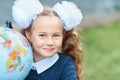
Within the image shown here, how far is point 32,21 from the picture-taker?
5.50 metres

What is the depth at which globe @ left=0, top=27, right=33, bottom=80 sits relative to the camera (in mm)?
5086

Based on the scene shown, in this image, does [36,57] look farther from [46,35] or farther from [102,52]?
[102,52]

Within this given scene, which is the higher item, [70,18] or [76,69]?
[70,18]

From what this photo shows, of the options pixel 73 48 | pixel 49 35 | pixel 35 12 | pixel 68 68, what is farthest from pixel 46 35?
pixel 73 48

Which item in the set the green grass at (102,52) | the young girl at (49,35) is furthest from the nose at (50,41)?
the green grass at (102,52)

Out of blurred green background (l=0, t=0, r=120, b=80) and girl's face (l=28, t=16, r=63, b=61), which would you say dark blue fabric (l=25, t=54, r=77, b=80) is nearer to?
girl's face (l=28, t=16, r=63, b=61)

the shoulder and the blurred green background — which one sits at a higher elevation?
the shoulder

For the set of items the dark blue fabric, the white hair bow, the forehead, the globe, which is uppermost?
the white hair bow

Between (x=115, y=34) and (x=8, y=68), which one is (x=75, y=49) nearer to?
(x=8, y=68)

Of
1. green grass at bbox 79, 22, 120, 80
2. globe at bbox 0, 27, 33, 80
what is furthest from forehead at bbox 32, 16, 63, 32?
green grass at bbox 79, 22, 120, 80

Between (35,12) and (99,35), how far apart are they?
7.25 metres

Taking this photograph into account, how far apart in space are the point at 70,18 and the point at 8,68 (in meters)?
0.73

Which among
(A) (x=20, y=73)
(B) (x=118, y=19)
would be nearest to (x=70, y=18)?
(A) (x=20, y=73)

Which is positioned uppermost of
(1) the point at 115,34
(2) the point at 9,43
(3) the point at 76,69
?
(2) the point at 9,43
